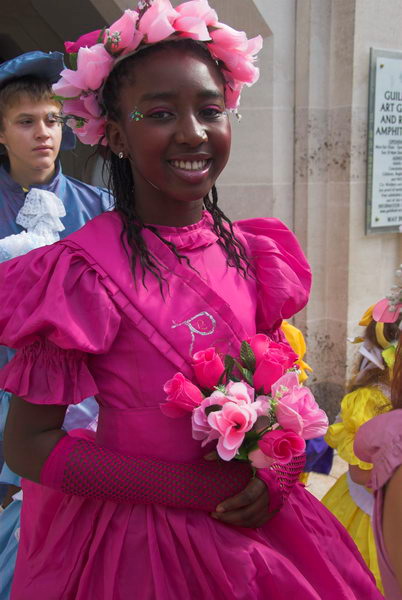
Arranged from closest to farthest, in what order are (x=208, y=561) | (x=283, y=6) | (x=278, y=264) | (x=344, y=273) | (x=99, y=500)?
(x=208, y=561), (x=99, y=500), (x=278, y=264), (x=283, y=6), (x=344, y=273)

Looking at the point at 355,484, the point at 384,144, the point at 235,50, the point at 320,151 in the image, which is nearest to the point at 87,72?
the point at 235,50

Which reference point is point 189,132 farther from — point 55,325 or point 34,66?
point 34,66

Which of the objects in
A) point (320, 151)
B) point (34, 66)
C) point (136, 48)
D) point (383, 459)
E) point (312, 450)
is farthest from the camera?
point (320, 151)

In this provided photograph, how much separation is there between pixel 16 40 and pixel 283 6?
302cm

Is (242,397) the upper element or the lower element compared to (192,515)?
upper

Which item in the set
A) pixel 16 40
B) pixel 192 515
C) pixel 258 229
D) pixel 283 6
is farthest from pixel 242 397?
pixel 16 40

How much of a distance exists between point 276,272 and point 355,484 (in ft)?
3.94

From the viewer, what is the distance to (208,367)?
4.14ft

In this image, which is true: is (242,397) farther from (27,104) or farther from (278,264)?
(27,104)

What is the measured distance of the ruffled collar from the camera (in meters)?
1.45

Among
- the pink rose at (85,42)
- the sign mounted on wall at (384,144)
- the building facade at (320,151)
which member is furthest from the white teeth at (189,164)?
the sign mounted on wall at (384,144)

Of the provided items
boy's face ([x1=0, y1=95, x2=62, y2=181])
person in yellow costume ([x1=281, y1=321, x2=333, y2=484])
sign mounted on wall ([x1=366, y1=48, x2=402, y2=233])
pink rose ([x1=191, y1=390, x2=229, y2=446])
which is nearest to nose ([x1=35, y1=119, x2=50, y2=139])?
boy's face ([x1=0, y1=95, x2=62, y2=181])

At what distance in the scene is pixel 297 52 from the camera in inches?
145

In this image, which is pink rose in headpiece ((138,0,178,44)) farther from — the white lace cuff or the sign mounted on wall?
the sign mounted on wall
